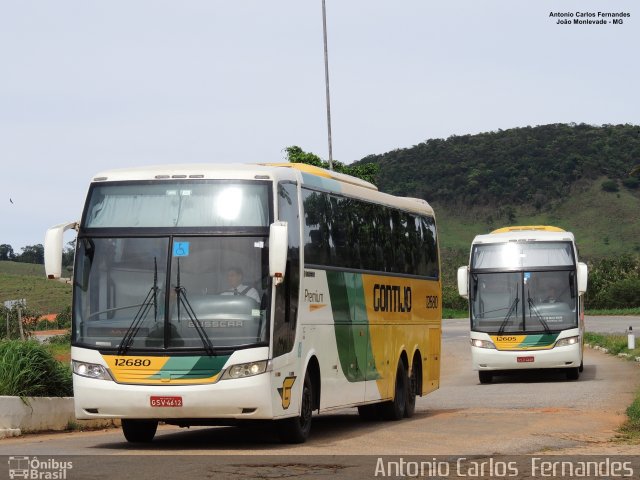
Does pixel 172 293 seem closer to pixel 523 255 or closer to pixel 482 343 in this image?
pixel 482 343

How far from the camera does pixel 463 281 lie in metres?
31.9

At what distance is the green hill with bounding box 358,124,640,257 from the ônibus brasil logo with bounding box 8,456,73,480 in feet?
393

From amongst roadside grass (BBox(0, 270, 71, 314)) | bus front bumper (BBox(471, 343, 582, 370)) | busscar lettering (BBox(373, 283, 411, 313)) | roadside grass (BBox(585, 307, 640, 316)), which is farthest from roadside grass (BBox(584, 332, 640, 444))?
roadside grass (BBox(0, 270, 71, 314))

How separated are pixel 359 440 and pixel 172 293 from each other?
3271 mm

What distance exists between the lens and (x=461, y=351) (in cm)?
5091

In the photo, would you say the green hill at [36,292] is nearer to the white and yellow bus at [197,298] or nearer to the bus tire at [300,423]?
the bus tire at [300,423]

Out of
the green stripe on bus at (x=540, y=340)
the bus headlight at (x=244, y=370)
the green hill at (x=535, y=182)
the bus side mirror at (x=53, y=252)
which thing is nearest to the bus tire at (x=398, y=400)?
the bus headlight at (x=244, y=370)

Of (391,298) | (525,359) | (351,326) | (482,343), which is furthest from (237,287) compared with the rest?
(482,343)

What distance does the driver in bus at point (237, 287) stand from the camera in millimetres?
15062

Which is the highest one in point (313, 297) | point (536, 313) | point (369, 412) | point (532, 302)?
point (313, 297)

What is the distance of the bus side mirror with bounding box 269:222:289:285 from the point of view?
14.6m

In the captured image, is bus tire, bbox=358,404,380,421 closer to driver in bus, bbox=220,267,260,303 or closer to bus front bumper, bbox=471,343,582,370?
driver in bus, bbox=220,267,260,303

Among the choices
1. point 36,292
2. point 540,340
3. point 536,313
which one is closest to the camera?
point 540,340

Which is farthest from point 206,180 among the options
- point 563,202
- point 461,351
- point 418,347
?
point 563,202
